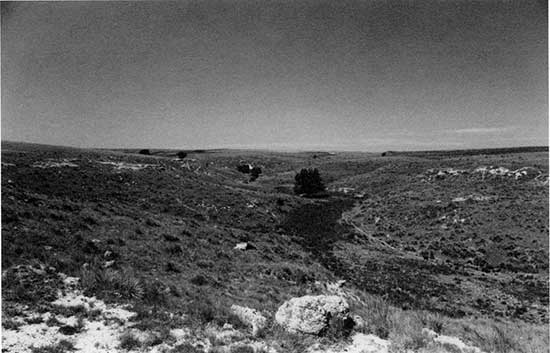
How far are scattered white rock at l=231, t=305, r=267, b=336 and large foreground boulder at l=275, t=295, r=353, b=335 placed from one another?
1.46ft

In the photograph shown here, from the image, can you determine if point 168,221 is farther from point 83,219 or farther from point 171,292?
point 171,292

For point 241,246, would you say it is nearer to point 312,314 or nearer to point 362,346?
point 312,314

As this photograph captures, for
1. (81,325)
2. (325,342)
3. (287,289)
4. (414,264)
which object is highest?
(81,325)

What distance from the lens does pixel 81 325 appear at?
7430mm

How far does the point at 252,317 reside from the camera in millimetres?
8727

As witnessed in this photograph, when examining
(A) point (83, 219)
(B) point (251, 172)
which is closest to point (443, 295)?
(A) point (83, 219)

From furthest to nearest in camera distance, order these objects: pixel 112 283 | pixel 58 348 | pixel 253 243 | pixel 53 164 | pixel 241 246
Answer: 1. pixel 53 164
2. pixel 253 243
3. pixel 241 246
4. pixel 112 283
5. pixel 58 348

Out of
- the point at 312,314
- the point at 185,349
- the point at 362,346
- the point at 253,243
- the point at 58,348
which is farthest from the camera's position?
the point at 253,243

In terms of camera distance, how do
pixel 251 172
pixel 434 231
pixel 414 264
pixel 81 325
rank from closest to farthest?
1. pixel 81 325
2. pixel 414 264
3. pixel 434 231
4. pixel 251 172

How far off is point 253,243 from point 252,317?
11.6 m

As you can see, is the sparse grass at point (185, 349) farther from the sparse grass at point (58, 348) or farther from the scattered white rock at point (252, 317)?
the sparse grass at point (58, 348)

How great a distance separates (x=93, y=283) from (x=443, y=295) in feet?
53.3

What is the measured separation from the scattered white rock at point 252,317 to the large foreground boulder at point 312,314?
17.5 inches

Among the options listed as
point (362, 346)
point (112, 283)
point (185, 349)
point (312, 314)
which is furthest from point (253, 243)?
point (185, 349)
